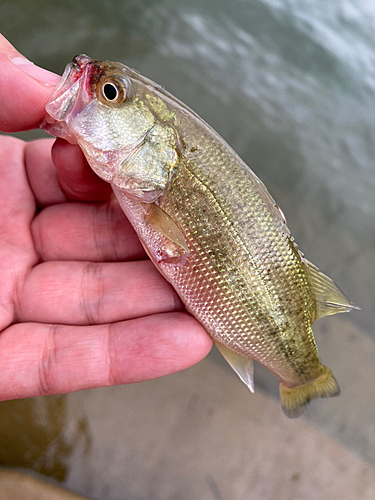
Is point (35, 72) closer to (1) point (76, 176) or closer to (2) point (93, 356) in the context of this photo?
(1) point (76, 176)

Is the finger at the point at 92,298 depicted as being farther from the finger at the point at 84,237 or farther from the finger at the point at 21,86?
the finger at the point at 21,86

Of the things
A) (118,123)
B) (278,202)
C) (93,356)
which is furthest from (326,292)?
(278,202)

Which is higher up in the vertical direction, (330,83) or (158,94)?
(330,83)

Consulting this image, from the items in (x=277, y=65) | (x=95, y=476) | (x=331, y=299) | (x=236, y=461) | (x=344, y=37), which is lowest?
(x=95, y=476)

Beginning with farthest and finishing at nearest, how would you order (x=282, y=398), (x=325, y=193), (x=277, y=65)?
(x=277, y=65)
(x=325, y=193)
(x=282, y=398)

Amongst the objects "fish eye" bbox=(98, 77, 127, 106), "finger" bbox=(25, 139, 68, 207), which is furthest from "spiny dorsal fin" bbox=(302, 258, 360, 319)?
"finger" bbox=(25, 139, 68, 207)

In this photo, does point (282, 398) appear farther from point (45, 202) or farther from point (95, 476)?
point (45, 202)

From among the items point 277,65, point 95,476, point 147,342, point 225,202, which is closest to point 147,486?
point 95,476
